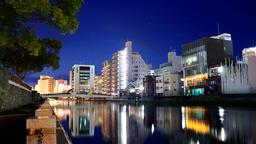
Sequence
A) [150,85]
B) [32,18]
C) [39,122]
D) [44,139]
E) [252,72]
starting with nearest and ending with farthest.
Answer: [44,139], [39,122], [32,18], [252,72], [150,85]

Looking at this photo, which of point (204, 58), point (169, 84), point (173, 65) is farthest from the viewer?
point (173, 65)

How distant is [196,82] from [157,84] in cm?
4084

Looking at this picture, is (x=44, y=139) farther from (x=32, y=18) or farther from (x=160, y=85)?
(x=160, y=85)

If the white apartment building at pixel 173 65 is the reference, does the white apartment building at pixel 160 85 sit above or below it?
below

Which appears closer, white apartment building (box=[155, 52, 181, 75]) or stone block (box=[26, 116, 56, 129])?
stone block (box=[26, 116, 56, 129])

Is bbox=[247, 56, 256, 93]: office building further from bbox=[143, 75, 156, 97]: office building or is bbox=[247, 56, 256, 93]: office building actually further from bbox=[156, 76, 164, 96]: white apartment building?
bbox=[143, 75, 156, 97]: office building

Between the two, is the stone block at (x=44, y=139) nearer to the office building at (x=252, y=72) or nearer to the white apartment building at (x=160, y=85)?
the office building at (x=252, y=72)

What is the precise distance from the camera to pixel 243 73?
103 metres

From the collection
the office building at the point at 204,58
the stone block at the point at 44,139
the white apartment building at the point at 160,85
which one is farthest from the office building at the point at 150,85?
the stone block at the point at 44,139

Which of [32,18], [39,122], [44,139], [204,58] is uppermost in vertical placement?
[204,58]

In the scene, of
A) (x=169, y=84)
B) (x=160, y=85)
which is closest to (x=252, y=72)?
(x=169, y=84)

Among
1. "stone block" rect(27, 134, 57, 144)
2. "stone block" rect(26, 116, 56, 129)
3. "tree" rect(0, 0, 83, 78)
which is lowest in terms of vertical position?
"stone block" rect(27, 134, 57, 144)

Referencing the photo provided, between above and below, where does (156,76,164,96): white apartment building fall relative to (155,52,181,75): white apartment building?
below

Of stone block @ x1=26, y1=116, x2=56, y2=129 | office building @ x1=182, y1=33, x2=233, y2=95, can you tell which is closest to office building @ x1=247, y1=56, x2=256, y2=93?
office building @ x1=182, y1=33, x2=233, y2=95
